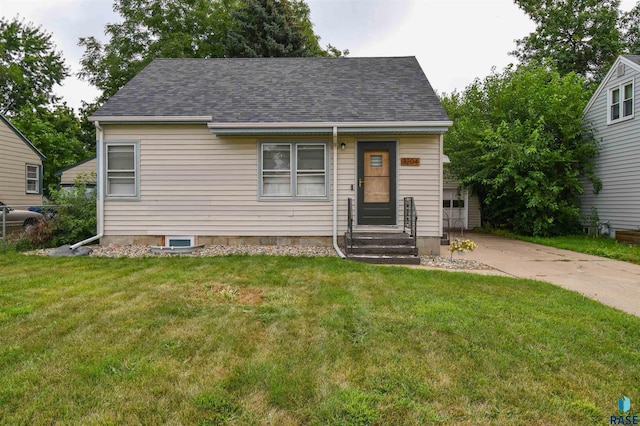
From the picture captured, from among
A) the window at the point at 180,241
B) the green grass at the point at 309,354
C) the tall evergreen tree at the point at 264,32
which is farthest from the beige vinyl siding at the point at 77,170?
the green grass at the point at 309,354

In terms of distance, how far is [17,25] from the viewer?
2483 centimetres

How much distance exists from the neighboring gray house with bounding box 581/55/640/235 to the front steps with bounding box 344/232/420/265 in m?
8.32

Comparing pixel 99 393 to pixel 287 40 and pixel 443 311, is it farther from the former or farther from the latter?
pixel 287 40

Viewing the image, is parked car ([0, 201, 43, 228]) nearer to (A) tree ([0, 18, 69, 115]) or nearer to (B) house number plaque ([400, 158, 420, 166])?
(B) house number plaque ([400, 158, 420, 166])

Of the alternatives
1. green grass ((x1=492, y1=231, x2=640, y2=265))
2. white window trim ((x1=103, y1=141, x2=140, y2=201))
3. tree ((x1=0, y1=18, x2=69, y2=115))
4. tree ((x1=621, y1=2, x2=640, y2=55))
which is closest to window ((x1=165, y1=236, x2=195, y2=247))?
white window trim ((x1=103, y1=141, x2=140, y2=201))

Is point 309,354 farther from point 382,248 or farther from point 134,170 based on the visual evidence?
point 134,170

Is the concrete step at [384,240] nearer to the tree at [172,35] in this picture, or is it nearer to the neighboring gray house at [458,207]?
the neighboring gray house at [458,207]

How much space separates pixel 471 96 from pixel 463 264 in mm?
11373

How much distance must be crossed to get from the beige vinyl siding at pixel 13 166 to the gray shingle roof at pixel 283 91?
8289 mm

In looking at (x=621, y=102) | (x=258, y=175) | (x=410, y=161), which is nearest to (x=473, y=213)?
(x=621, y=102)

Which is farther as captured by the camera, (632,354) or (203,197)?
(203,197)

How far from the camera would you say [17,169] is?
1378 centimetres

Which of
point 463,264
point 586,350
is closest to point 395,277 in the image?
point 463,264

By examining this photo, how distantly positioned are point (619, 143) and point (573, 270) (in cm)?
745
